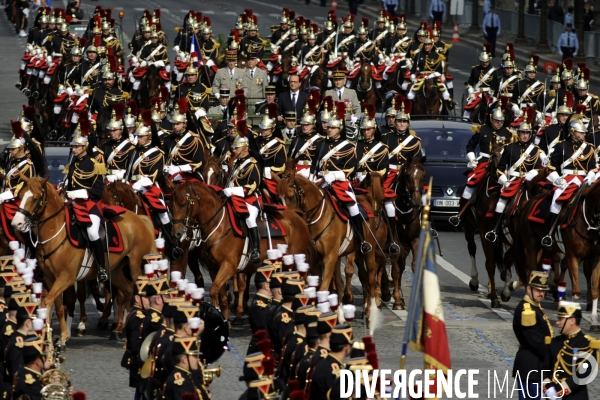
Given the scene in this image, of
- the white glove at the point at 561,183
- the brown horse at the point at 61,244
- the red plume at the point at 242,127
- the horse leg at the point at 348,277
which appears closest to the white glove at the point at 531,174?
the white glove at the point at 561,183

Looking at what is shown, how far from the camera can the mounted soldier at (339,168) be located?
80.8ft

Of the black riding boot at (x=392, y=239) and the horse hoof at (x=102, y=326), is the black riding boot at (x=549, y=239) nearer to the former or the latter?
the black riding boot at (x=392, y=239)

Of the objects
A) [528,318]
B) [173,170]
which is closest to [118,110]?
[173,170]

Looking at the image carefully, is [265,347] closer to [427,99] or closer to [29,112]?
[29,112]

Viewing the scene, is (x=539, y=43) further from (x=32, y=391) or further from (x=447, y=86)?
Result: (x=32, y=391)

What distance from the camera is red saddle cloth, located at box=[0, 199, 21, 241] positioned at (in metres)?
23.2

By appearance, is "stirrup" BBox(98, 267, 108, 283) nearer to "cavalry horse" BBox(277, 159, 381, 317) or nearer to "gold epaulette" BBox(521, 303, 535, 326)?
"cavalry horse" BBox(277, 159, 381, 317)

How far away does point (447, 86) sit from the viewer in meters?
42.6

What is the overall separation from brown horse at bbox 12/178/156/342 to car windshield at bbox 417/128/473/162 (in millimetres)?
11746

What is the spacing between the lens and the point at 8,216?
76.3 ft

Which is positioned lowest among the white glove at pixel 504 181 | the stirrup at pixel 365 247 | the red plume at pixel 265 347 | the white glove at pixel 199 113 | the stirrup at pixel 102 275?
the stirrup at pixel 365 247

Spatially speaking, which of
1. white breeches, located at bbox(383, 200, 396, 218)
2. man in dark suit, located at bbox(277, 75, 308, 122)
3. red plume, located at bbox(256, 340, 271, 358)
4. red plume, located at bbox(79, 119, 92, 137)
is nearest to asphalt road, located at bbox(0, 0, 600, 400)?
white breeches, located at bbox(383, 200, 396, 218)

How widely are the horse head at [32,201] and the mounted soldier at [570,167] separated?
7.55 metres

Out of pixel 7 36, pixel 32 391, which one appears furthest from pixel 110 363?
pixel 7 36
